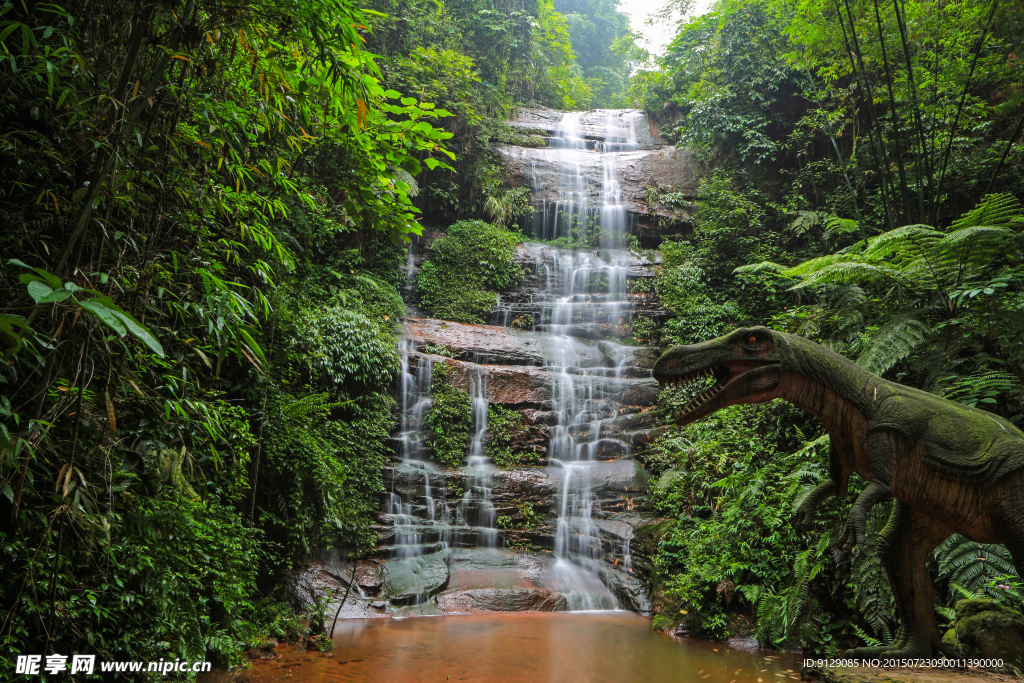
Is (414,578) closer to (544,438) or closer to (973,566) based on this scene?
(544,438)

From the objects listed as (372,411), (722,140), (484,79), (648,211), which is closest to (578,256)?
(648,211)

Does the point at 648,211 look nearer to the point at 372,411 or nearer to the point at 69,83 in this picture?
the point at 372,411

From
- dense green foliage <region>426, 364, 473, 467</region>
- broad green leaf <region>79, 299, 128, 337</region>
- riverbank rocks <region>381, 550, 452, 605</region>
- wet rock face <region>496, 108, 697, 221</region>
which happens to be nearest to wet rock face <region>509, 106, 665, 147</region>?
wet rock face <region>496, 108, 697, 221</region>

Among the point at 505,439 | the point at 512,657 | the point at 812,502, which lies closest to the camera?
the point at 812,502

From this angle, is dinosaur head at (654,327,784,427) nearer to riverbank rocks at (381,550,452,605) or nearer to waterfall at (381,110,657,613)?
waterfall at (381,110,657,613)

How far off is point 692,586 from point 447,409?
5438 mm

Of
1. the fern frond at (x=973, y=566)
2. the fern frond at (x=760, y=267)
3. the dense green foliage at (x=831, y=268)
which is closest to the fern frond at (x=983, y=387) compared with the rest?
the dense green foliage at (x=831, y=268)

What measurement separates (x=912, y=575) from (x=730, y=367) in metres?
1.36

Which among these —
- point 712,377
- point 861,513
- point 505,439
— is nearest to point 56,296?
point 712,377

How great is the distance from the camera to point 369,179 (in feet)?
13.9

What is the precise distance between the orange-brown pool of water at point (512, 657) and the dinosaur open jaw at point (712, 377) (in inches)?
87.7

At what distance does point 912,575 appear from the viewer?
9.11 feet

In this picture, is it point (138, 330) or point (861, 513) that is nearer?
point (138, 330)

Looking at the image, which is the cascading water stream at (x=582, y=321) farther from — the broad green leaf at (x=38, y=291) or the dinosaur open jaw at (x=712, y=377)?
the broad green leaf at (x=38, y=291)
